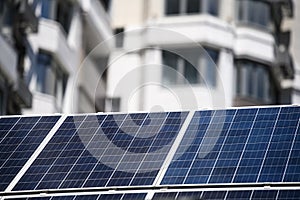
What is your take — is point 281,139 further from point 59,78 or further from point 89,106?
point 89,106

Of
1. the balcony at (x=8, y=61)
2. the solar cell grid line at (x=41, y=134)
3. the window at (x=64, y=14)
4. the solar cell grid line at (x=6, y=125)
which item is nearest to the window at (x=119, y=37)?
the window at (x=64, y=14)

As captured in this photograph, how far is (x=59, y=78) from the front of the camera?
2163 inches

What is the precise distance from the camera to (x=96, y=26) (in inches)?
2352

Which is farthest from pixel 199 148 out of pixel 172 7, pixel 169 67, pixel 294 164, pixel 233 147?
pixel 172 7

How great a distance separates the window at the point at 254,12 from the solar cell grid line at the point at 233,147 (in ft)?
104

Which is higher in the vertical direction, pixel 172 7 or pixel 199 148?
pixel 199 148

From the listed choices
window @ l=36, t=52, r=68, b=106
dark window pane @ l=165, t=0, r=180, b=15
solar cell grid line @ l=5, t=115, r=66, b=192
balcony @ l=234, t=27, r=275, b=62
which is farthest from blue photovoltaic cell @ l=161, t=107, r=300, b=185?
balcony @ l=234, t=27, r=275, b=62

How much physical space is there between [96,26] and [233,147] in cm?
3455

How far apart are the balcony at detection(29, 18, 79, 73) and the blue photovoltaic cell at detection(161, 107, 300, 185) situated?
86.3 feet

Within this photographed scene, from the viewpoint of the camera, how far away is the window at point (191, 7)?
56500 millimetres

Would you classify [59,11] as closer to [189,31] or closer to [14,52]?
[189,31]

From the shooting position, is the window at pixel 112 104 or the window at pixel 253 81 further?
the window at pixel 253 81

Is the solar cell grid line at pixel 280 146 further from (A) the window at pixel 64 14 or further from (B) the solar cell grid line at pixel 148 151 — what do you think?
(A) the window at pixel 64 14

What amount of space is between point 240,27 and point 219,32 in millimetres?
1814
